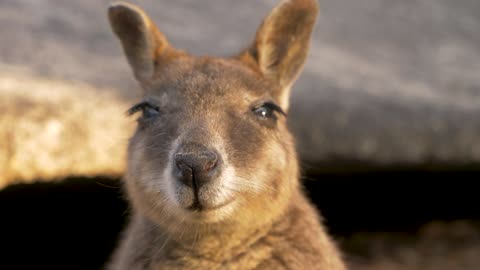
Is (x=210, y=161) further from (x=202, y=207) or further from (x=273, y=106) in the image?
(x=273, y=106)

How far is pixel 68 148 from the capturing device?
18.0ft

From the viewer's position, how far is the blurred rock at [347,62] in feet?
20.7

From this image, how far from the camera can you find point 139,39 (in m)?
4.61

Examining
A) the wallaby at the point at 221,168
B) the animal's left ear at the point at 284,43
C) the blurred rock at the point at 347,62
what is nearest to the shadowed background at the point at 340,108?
the blurred rock at the point at 347,62

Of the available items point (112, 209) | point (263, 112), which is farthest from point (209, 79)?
point (112, 209)

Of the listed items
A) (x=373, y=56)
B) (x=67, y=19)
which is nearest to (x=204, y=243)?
(x=67, y=19)

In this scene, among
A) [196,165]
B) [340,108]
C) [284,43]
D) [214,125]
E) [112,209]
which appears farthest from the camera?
[112,209]

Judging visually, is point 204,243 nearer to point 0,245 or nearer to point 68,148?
point 68,148

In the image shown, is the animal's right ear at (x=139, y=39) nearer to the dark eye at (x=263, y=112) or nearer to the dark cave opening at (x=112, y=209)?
the dark eye at (x=263, y=112)

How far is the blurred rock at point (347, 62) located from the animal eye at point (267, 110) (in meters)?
2.05

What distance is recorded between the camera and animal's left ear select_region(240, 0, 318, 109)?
4465 mm

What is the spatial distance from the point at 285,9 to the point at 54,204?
3663mm

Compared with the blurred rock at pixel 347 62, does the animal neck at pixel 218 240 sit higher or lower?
lower

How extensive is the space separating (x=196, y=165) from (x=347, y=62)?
13.3 feet
